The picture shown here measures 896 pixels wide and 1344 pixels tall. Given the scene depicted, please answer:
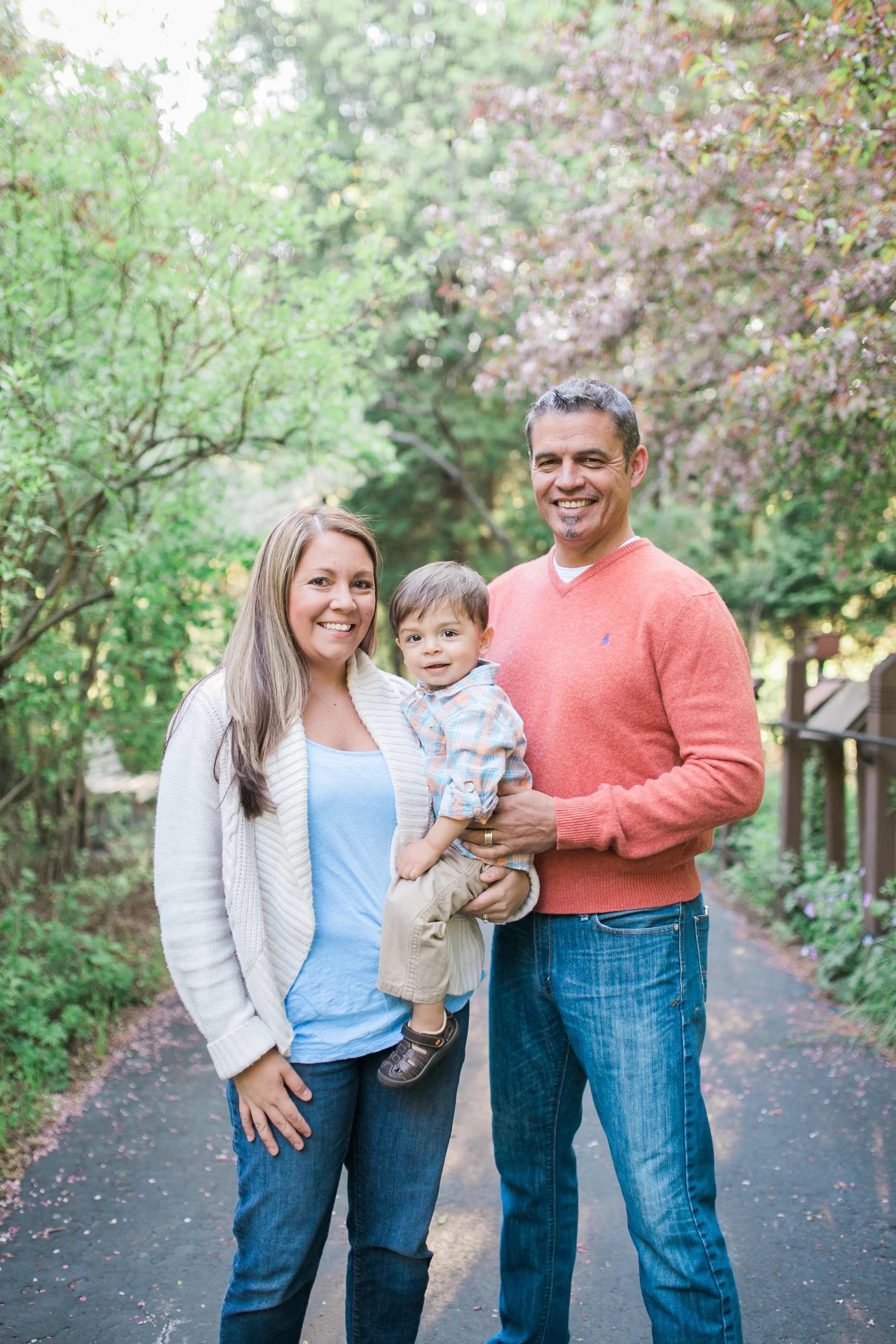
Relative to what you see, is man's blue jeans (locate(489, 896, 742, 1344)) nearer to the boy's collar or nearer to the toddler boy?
the toddler boy

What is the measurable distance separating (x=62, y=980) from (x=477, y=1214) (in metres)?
2.16

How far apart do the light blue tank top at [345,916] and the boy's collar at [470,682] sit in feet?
0.82

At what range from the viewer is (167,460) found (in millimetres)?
3992

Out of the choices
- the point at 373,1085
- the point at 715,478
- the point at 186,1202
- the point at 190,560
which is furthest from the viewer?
the point at 715,478

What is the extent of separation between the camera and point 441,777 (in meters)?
1.94

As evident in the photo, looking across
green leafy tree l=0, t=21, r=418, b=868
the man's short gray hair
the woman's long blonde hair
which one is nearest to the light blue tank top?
the woman's long blonde hair

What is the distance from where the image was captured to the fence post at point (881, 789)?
434 cm

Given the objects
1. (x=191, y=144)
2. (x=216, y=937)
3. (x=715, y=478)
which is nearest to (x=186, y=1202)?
(x=216, y=937)

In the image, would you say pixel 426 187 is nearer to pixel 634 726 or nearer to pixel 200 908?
pixel 634 726

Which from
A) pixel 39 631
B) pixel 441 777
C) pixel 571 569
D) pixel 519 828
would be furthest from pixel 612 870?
pixel 39 631

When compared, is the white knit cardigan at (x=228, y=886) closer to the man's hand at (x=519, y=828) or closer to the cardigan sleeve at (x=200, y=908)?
the cardigan sleeve at (x=200, y=908)

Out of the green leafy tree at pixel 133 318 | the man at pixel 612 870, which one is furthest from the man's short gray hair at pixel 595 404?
the green leafy tree at pixel 133 318

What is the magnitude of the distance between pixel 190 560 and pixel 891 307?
3253 millimetres

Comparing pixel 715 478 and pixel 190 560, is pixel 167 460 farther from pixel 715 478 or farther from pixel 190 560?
pixel 715 478
